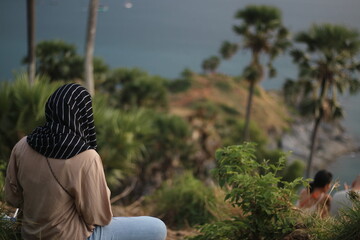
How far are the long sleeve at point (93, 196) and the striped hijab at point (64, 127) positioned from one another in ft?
0.41

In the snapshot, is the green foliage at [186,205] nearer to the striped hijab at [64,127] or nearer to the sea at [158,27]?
the striped hijab at [64,127]

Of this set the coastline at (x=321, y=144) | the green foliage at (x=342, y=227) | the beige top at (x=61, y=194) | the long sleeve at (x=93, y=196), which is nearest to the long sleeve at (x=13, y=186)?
the beige top at (x=61, y=194)

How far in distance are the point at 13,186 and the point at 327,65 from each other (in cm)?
2193

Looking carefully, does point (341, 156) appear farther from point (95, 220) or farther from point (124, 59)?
point (124, 59)

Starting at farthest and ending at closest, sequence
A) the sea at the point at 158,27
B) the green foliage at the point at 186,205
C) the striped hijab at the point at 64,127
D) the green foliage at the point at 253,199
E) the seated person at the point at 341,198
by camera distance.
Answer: the sea at the point at 158,27 < the green foliage at the point at 186,205 < the seated person at the point at 341,198 < the green foliage at the point at 253,199 < the striped hijab at the point at 64,127

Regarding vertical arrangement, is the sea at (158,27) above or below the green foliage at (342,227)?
below

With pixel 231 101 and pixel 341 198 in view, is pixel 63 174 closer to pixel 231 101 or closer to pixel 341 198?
pixel 341 198

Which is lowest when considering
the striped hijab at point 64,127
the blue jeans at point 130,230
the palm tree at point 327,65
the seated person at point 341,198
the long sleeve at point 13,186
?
the palm tree at point 327,65

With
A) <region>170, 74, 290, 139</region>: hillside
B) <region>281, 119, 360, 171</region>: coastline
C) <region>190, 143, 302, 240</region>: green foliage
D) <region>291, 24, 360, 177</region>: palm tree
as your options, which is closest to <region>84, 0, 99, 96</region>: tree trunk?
<region>190, 143, 302, 240</region>: green foliage

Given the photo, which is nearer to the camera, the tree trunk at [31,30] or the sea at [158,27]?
the tree trunk at [31,30]

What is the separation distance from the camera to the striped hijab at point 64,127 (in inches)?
86.5

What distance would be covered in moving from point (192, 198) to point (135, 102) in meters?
17.3

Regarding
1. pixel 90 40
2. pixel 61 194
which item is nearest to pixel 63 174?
pixel 61 194

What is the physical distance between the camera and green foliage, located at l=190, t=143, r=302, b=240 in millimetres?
2904
